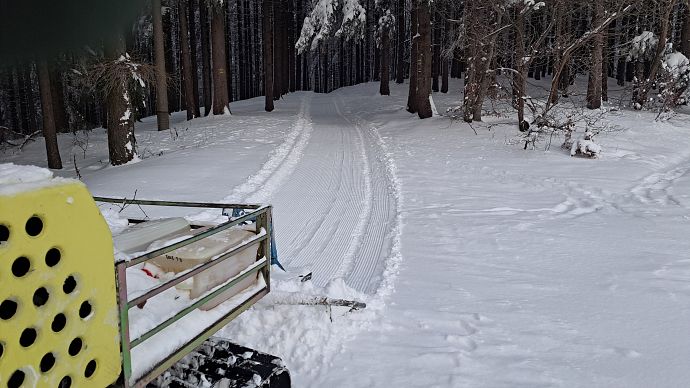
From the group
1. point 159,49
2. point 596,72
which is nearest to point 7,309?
point 159,49

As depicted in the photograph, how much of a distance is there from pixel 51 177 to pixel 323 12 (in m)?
28.9

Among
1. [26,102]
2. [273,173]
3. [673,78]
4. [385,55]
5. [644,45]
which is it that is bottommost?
[273,173]

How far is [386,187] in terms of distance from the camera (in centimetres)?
909

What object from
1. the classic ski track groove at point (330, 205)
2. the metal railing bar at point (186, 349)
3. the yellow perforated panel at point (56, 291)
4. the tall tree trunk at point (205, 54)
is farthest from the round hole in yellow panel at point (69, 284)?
the tall tree trunk at point (205, 54)

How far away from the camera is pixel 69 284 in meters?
1.84

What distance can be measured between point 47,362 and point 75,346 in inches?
4.5

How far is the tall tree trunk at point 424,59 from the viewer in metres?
18.8

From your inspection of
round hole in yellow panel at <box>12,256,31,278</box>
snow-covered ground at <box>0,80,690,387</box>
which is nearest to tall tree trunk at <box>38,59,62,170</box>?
snow-covered ground at <box>0,80,690,387</box>

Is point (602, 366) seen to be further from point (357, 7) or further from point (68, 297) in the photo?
point (357, 7)

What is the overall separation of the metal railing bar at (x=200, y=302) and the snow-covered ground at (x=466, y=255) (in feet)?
2.36

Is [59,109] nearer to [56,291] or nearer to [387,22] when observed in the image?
[387,22]

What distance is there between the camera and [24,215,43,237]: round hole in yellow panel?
1.69 m

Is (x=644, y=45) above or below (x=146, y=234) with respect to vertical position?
above

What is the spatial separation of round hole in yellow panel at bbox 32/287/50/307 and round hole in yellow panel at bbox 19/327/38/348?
0.09 metres
